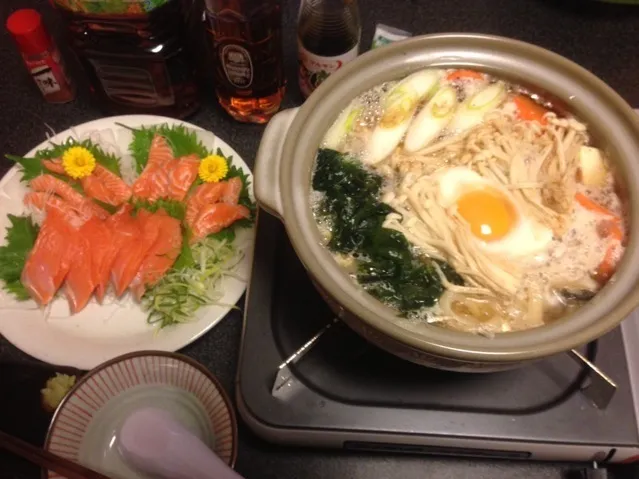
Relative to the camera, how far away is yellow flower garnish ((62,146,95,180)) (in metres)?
1.48

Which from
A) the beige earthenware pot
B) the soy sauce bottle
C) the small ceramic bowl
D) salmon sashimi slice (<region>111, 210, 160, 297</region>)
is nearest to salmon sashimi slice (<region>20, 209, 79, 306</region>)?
salmon sashimi slice (<region>111, 210, 160, 297</region>)

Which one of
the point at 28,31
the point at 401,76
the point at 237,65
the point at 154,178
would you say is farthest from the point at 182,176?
the point at 401,76

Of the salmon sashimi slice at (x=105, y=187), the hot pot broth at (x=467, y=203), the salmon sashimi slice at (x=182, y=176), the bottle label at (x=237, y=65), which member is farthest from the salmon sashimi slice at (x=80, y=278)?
the hot pot broth at (x=467, y=203)

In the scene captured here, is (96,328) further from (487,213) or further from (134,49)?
(487,213)

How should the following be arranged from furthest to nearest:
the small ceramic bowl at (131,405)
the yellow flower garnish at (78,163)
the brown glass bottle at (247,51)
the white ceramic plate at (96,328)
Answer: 1. the yellow flower garnish at (78,163)
2. the brown glass bottle at (247,51)
3. the white ceramic plate at (96,328)
4. the small ceramic bowl at (131,405)

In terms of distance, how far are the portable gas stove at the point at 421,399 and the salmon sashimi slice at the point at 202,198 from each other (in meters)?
0.36

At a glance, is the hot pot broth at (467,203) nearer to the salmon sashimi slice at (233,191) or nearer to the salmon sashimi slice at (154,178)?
the salmon sashimi slice at (233,191)

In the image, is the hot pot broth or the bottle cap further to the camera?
the bottle cap

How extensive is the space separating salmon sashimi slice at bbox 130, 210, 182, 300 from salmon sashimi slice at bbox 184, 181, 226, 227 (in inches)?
1.4

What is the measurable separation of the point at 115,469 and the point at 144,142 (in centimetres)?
80

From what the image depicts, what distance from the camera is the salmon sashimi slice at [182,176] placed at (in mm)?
1453

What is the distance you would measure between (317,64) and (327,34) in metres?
0.07

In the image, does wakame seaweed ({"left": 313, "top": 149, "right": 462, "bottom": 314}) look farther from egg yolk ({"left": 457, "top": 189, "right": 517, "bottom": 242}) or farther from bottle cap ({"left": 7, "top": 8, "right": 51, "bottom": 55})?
bottle cap ({"left": 7, "top": 8, "right": 51, "bottom": 55})

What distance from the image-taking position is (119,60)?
4.72ft
